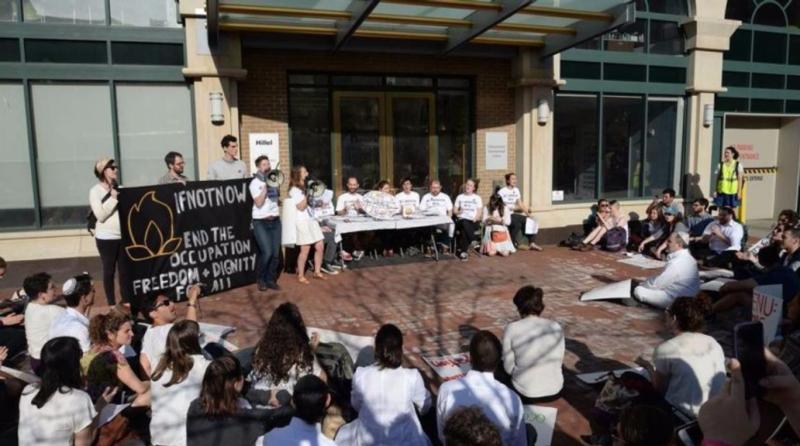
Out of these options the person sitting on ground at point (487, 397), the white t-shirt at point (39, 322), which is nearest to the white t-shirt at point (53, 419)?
the white t-shirt at point (39, 322)

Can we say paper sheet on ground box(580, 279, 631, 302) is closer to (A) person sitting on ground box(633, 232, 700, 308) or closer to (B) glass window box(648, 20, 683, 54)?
(A) person sitting on ground box(633, 232, 700, 308)

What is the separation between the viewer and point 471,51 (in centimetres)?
1191

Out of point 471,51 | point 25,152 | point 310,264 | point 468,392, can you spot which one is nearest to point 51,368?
point 468,392

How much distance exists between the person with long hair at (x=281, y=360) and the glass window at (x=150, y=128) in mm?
7088

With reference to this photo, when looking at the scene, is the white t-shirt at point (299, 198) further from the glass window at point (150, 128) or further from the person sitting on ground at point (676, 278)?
the person sitting on ground at point (676, 278)

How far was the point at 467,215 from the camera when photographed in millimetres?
11320

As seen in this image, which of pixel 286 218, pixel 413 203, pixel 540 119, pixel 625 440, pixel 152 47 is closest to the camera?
pixel 625 440

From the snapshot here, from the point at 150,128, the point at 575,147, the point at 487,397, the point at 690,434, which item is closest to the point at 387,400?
the point at 487,397

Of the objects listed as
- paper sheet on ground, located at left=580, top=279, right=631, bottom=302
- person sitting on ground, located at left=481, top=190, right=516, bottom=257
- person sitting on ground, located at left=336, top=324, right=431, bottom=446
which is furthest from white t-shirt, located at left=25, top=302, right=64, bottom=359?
person sitting on ground, located at left=481, top=190, right=516, bottom=257

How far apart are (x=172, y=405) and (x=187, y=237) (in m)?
4.76

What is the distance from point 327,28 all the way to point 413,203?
11.2 feet

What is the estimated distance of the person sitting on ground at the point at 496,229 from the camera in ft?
37.3

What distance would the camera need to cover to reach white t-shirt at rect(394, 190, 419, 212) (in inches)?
439

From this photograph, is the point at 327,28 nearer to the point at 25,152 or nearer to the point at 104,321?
the point at 25,152
